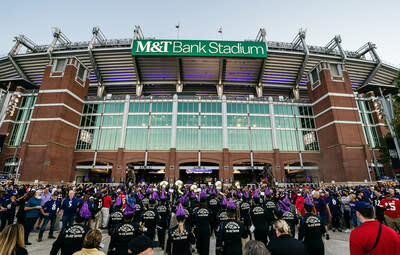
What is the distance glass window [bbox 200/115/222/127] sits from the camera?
3738 cm

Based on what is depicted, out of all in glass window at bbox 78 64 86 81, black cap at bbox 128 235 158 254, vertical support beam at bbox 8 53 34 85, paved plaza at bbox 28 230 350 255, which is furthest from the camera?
vertical support beam at bbox 8 53 34 85

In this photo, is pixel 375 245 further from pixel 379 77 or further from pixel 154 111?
pixel 379 77

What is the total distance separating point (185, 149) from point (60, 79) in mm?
26330

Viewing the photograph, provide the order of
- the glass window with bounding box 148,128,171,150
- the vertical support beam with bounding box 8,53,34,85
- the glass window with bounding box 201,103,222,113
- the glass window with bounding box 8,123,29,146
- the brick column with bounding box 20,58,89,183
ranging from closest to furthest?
the brick column with bounding box 20,58,89,183
the glass window with bounding box 8,123,29,146
the glass window with bounding box 148,128,171,150
the glass window with bounding box 201,103,222,113
the vertical support beam with bounding box 8,53,34,85

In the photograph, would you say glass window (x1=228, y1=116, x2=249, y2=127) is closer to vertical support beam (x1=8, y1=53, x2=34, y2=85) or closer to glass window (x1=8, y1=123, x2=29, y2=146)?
glass window (x1=8, y1=123, x2=29, y2=146)

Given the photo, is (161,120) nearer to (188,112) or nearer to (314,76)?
(188,112)

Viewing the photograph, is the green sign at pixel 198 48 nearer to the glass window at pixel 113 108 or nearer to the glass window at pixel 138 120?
the glass window at pixel 113 108

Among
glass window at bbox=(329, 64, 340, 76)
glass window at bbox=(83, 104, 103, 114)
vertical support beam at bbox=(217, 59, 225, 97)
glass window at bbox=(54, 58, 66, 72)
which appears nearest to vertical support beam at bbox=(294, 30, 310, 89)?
glass window at bbox=(329, 64, 340, 76)

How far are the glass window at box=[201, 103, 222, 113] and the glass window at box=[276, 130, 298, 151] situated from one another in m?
12.7

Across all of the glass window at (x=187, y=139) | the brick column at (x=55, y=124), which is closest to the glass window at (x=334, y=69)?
the glass window at (x=187, y=139)

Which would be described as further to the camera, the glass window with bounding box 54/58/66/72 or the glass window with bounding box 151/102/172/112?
the glass window with bounding box 151/102/172/112

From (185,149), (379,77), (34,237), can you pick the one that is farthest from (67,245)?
(379,77)

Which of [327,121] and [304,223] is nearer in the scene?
[304,223]

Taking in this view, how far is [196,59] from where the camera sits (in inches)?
1543
